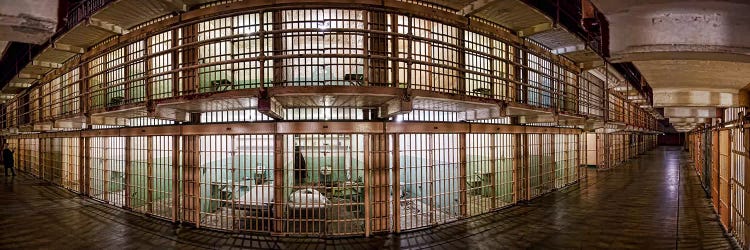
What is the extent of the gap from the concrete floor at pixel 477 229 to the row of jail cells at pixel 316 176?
0.46m

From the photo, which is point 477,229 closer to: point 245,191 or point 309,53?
point 245,191

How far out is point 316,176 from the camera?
9297 millimetres

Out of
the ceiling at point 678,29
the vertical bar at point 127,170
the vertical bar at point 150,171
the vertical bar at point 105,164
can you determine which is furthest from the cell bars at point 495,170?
the vertical bar at point 105,164

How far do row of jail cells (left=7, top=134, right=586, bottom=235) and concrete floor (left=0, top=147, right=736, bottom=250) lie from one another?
46 cm

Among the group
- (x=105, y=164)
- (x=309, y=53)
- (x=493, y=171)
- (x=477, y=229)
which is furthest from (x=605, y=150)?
(x=105, y=164)

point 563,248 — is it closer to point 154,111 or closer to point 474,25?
point 474,25

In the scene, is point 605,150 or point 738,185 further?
point 605,150

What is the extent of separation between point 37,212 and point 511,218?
13106mm

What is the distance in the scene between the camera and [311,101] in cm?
712

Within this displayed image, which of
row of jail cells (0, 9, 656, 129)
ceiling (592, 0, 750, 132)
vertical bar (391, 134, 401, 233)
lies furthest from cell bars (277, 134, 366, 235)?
ceiling (592, 0, 750, 132)

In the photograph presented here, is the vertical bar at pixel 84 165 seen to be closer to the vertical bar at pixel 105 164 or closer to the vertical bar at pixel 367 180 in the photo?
the vertical bar at pixel 105 164

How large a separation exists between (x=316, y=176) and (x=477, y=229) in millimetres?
4169

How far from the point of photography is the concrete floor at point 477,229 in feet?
23.5

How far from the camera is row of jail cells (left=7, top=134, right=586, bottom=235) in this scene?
25.0 feet
